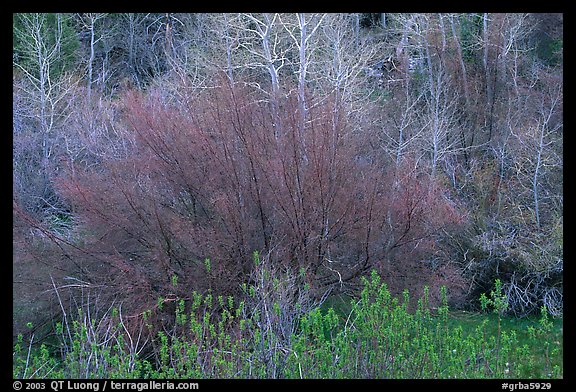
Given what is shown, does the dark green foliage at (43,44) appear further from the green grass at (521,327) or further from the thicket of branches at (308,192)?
the green grass at (521,327)

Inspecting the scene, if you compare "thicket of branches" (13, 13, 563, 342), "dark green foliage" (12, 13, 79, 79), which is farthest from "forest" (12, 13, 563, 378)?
"dark green foliage" (12, 13, 79, 79)

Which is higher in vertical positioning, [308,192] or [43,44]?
[43,44]

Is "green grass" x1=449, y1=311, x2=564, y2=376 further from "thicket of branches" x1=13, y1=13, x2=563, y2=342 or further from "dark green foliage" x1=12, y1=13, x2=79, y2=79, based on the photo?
"dark green foliage" x1=12, y1=13, x2=79, y2=79

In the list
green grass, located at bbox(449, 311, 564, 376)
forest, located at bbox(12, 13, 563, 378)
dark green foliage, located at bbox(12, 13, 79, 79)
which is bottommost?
green grass, located at bbox(449, 311, 564, 376)

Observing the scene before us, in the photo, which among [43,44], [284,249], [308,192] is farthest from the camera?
[43,44]

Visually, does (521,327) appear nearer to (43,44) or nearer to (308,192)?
(308,192)

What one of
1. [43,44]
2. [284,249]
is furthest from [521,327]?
[43,44]

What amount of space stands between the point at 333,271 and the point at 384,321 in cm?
465

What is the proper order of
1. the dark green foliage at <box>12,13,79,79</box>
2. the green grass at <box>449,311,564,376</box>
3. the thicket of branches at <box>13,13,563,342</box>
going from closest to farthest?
the thicket of branches at <box>13,13,563,342</box> < the green grass at <box>449,311,564,376</box> < the dark green foliage at <box>12,13,79,79</box>

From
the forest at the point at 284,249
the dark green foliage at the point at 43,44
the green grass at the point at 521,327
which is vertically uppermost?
the dark green foliage at the point at 43,44

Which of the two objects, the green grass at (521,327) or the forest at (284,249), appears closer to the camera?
the forest at (284,249)

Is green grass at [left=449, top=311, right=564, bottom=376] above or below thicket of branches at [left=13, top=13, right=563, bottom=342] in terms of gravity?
below

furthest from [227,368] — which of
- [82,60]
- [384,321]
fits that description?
[82,60]

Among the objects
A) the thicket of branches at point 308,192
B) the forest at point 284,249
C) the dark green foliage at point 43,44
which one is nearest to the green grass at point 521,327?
the forest at point 284,249
